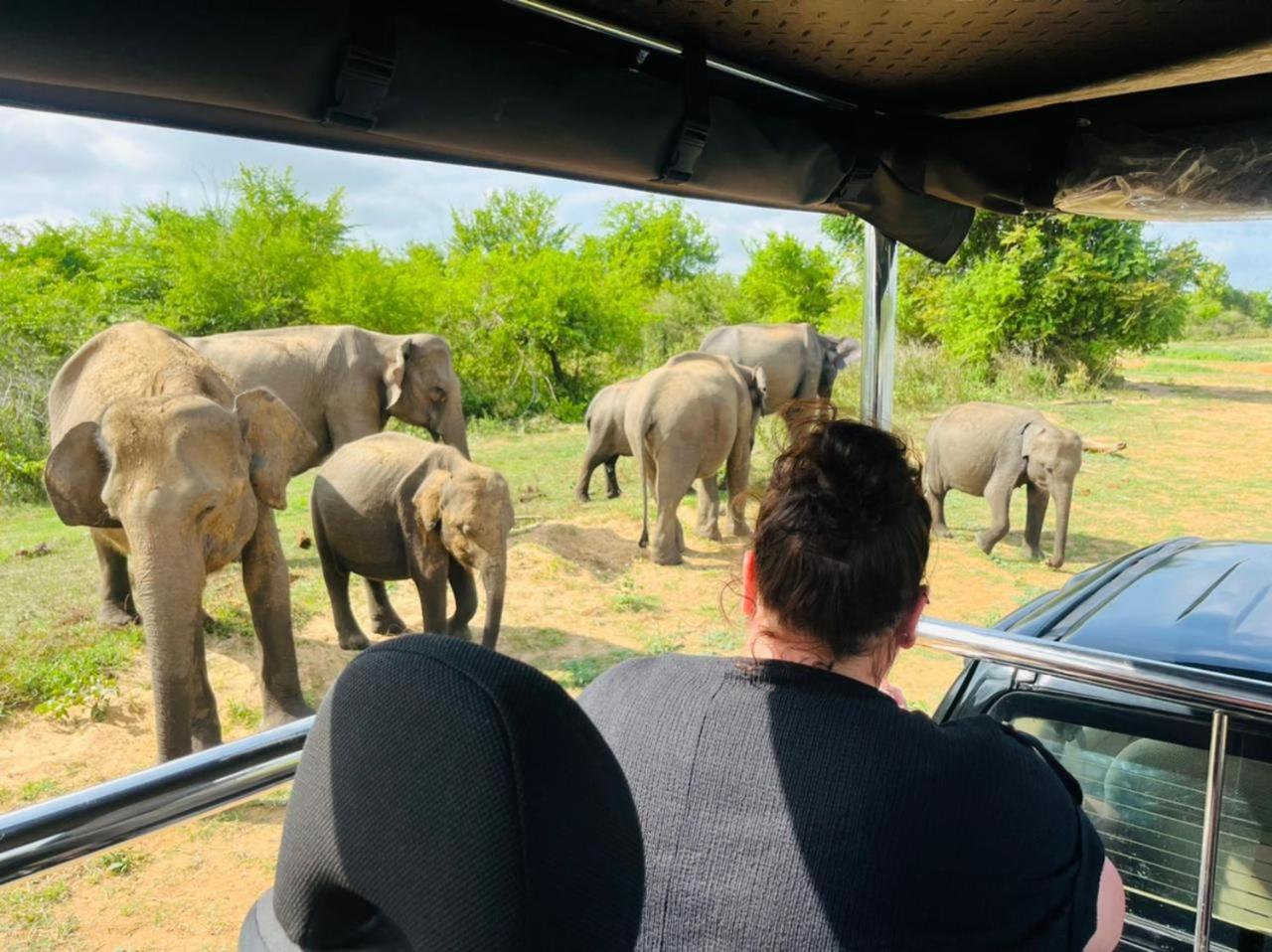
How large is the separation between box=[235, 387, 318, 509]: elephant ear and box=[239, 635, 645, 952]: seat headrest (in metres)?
4.27

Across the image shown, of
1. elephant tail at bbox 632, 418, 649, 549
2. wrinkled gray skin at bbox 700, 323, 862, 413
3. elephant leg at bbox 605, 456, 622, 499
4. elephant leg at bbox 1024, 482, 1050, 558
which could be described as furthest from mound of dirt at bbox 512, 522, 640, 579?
wrinkled gray skin at bbox 700, 323, 862, 413

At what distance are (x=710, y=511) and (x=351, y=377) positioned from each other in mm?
4157

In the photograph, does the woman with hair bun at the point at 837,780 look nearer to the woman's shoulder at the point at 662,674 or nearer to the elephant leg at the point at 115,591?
the woman's shoulder at the point at 662,674

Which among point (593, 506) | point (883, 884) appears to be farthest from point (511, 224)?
point (883, 884)

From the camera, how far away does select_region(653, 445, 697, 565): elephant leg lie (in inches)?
350

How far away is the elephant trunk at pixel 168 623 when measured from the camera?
3.96m

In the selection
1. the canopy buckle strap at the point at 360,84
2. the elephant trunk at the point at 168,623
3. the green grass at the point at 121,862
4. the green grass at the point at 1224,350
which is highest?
the green grass at the point at 1224,350

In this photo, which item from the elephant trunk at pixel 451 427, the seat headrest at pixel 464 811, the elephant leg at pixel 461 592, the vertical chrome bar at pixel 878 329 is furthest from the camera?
the elephant trunk at pixel 451 427

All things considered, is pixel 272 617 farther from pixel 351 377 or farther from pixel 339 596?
pixel 351 377

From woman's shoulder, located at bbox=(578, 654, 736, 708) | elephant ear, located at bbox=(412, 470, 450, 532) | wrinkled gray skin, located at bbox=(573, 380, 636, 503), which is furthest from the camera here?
wrinkled gray skin, located at bbox=(573, 380, 636, 503)

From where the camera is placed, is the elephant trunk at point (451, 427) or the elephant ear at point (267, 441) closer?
the elephant ear at point (267, 441)

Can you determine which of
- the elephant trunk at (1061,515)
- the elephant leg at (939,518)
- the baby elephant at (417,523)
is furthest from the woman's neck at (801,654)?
the elephant leg at (939,518)

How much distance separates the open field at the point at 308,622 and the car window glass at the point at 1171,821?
90cm

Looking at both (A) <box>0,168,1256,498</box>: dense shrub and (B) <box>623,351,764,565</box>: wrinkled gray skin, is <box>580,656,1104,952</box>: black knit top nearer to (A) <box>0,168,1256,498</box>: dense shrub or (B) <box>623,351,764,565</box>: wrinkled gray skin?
(B) <box>623,351,764,565</box>: wrinkled gray skin
